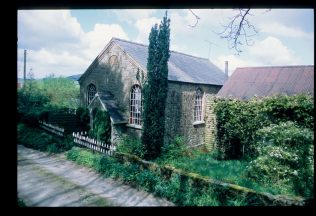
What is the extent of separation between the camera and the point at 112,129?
560 inches

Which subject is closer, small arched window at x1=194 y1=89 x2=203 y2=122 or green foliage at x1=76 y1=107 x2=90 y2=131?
green foliage at x1=76 y1=107 x2=90 y2=131

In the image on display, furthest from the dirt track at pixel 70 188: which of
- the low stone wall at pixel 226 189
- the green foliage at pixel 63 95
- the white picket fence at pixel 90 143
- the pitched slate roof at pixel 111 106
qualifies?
the green foliage at pixel 63 95

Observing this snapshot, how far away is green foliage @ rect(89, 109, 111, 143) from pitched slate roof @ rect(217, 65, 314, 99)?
7440 millimetres

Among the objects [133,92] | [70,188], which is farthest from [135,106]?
[70,188]

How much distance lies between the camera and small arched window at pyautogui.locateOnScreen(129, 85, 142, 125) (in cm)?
1483

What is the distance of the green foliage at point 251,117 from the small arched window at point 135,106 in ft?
14.7

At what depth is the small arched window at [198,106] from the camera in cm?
1716

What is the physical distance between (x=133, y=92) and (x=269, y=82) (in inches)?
339

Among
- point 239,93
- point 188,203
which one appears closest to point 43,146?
point 188,203

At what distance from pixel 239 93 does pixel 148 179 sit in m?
10.4

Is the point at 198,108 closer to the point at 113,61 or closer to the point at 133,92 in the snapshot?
the point at 133,92

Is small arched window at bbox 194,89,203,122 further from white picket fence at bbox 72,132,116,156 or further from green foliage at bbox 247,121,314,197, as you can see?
green foliage at bbox 247,121,314,197

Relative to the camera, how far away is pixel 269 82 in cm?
1628

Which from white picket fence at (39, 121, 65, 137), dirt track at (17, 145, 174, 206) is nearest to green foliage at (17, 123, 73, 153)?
white picket fence at (39, 121, 65, 137)
